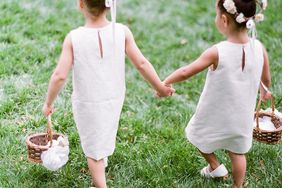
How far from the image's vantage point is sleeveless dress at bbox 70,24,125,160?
3.21 meters

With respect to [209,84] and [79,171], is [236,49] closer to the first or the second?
[209,84]

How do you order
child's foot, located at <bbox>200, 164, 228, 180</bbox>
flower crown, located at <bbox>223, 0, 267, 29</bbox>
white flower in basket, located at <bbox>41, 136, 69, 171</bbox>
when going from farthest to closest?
child's foot, located at <bbox>200, 164, 228, 180</bbox>
white flower in basket, located at <bbox>41, 136, 69, 171</bbox>
flower crown, located at <bbox>223, 0, 267, 29</bbox>

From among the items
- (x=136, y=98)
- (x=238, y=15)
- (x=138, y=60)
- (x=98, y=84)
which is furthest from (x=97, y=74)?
(x=136, y=98)

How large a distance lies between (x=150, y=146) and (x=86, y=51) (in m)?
1.21

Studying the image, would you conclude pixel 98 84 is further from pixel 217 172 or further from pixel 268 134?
pixel 268 134

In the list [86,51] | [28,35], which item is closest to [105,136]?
[86,51]

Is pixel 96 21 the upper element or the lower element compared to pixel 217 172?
upper

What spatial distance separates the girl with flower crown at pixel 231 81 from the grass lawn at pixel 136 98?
15.8 inches

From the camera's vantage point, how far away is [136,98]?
5.05 metres

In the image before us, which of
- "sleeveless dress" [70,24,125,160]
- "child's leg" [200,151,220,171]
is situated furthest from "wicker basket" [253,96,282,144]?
"sleeveless dress" [70,24,125,160]

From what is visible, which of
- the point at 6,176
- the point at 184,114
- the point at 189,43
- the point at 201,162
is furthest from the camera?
the point at 189,43

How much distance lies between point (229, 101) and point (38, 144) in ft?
4.28

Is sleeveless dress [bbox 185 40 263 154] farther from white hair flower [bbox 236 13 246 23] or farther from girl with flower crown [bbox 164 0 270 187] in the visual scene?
white hair flower [bbox 236 13 246 23]

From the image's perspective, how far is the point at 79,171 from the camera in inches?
152
